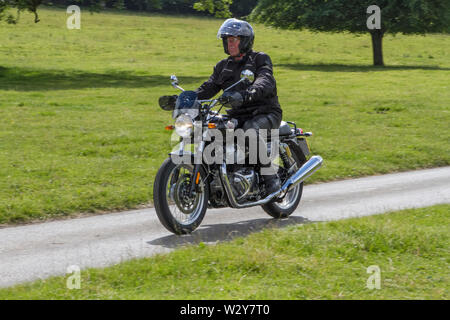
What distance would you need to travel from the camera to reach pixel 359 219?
278 inches

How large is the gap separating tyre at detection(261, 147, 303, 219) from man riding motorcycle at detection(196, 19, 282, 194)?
1.19 feet

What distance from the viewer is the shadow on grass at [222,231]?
21.7 ft

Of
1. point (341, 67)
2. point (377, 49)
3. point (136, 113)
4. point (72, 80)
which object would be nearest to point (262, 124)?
point (136, 113)

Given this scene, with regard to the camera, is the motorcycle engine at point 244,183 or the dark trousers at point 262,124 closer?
the motorcycle engine at point 244,183

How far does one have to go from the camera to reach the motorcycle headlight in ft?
20.9

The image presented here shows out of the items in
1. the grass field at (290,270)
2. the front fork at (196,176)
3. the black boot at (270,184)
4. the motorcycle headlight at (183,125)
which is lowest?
the grass field at (290,270)

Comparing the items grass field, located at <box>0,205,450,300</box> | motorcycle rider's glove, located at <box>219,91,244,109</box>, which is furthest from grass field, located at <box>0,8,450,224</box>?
grass field, located at <box>0,205,450,300</box>

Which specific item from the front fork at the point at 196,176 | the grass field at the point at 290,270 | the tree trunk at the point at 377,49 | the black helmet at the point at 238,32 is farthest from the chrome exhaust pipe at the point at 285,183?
the tree trunk at the point at 377,49

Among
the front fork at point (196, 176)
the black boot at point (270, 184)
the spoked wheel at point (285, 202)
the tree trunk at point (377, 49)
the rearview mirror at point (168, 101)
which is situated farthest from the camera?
the tree trunk at point (377, 49)

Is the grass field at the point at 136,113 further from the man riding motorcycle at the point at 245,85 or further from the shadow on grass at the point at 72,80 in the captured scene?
the man riding motorcycle at the point at 245,85

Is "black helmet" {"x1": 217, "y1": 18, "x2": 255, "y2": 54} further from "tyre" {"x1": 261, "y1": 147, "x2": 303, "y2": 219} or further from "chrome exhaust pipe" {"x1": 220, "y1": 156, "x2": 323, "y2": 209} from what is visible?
"tyre" {"x1": 261, "y1": 147, "x2": 303, "y2": 219}

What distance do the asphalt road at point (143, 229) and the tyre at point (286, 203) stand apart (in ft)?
0.31

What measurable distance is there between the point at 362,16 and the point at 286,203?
29.9 metres
